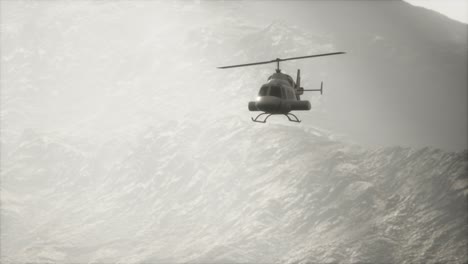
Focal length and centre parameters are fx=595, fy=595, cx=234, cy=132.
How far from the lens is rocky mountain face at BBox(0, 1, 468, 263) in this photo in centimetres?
9650

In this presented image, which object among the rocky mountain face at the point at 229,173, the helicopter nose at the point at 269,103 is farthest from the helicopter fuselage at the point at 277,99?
the rocky mountain face at the point at 229,173

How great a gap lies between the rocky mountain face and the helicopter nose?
200 ft

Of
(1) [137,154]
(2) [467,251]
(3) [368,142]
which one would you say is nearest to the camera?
(2) [467,251]

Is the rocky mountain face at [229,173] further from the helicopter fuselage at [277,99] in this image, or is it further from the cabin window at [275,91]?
the cabin window at [275,91]

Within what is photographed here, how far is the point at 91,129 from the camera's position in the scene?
590ft

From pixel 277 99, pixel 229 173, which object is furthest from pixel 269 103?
pixel 229 173

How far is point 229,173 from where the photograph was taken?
431ft

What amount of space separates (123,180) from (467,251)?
9013cm

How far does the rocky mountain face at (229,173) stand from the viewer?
9650cm

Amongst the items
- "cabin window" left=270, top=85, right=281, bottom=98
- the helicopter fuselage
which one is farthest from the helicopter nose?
"cabin window" left=270, top=85, right=281, bottom=98

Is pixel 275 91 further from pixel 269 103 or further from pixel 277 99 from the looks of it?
pixel 269 103

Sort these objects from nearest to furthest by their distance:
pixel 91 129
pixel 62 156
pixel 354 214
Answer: pixel 354 214
pixel 62 156
pixel 91 129

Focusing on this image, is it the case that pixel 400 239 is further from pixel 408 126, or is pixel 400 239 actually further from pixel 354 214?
pixel 408 126

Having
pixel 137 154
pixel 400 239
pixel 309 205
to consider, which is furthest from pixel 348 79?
pixel 400 239
